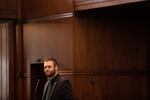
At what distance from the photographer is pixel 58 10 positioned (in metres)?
6.41

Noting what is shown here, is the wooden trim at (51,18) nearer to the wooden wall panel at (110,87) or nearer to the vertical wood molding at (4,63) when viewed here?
the vertical wood molding at (4,63)

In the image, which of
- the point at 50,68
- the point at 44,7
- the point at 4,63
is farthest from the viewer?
the point at 4,63

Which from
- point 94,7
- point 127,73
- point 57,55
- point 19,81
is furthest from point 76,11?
point 19,81

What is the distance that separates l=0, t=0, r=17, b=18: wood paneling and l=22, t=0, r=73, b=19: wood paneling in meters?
0.17

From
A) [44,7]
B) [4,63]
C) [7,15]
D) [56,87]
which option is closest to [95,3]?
[44,7]

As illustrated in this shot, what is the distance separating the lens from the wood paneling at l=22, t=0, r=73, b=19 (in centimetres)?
631

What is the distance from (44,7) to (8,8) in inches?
28.3

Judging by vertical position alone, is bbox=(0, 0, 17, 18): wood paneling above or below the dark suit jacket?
above

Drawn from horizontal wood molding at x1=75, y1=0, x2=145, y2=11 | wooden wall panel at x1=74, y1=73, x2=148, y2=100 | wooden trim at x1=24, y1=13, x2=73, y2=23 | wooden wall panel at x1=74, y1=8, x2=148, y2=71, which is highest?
horizontal wood molding at x1=75, y1=0, x2=145, y2=11

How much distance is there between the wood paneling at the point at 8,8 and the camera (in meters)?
6.93

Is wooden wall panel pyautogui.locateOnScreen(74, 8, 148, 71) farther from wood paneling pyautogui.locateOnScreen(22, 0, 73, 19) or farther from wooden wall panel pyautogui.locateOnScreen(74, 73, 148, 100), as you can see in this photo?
wood paneling pyautogui.locateOnScreen(22, 0, 73, 19)

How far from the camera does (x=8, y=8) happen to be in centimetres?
699

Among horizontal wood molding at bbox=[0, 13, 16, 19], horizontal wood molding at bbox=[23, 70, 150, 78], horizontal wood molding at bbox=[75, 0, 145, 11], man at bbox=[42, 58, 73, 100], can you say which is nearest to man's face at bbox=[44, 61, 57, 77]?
man at bbox=[42, 58, 73, 100]

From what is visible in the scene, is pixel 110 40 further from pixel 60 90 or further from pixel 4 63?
pixel 4 63
